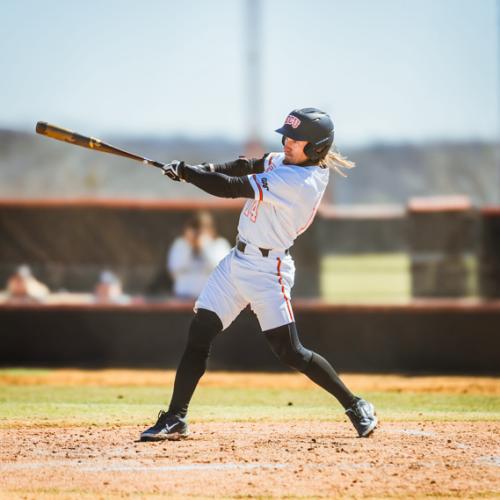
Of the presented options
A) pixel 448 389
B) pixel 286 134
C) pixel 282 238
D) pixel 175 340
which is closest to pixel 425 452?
pixel 282 238

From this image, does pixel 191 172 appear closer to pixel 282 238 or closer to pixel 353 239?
pixel 282 238

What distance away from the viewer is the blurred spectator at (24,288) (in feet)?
38.0

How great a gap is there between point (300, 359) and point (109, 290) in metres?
6.18

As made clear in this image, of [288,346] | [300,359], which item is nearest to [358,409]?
[300,359]

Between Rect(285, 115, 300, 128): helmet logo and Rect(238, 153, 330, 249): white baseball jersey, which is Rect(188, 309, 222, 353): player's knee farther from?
Rect(285, 115, 300, 128): helmet logo

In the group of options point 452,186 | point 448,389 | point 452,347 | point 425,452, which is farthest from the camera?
point 452,186

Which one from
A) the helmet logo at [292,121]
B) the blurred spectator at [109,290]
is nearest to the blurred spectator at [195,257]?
the blurred spectator at [109,290]

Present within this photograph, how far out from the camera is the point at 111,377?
10.3 m

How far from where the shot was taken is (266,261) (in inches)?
231

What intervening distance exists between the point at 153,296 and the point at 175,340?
82 cm

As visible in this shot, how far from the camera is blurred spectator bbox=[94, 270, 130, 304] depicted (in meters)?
11.7

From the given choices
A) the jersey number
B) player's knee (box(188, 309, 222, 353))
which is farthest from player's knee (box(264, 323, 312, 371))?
the jersey number

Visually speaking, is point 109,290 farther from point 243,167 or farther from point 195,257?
point 243,167

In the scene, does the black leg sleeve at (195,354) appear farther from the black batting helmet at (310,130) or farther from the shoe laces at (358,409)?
the black batting helmet at (310,130)
